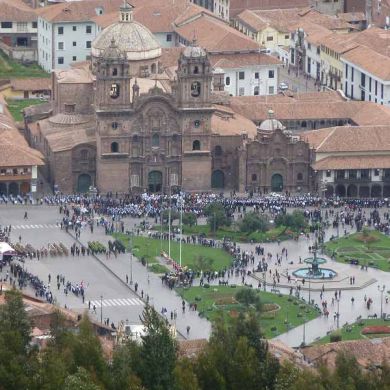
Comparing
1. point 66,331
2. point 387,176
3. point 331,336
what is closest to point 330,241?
point 387,176

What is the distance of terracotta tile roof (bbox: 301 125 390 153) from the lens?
16462cm

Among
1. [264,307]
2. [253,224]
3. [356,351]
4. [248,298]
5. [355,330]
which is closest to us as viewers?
[356,351]

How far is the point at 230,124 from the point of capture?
17025 cm

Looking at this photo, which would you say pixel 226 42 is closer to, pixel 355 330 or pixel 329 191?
pixel 329 191

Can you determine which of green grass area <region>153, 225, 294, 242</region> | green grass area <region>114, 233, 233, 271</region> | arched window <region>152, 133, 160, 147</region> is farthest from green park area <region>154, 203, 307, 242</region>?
arched window <region>152, 133, 160, 147</region>

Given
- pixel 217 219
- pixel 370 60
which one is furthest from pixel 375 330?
pixel 370 60

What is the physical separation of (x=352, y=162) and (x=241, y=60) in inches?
1232

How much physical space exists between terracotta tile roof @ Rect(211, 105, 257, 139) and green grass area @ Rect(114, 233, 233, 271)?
17.8 meters

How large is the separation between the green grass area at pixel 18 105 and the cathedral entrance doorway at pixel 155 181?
2634 centimetres

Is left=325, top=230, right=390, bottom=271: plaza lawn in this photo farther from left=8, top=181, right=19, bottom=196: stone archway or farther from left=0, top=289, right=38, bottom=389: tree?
left=0, top=289, right=38, bottom=389: tree

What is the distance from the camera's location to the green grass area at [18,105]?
19050 cm

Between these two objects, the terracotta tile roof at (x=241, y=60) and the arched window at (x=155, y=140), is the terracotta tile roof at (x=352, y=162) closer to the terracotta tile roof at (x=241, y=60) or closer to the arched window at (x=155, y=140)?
the arched window at (x=155, y=140)

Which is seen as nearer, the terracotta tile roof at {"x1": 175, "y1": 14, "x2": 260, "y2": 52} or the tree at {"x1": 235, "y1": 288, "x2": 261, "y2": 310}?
the tree at {"x1": 235, "y1": 288, "x2": 261, "y2": 310}

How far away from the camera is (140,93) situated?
165625 millimetres
